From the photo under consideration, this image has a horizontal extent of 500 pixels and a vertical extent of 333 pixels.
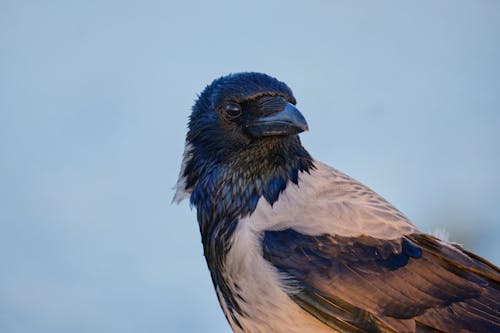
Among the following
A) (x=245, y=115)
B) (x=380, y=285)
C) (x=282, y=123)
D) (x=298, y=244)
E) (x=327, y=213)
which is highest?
(x=245, y=115)

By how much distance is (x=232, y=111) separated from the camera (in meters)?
3.28

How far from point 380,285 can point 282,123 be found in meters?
0.76

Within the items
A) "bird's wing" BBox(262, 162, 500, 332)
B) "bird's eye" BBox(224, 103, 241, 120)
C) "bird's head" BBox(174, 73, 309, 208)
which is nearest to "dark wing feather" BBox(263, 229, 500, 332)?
"bird's wing" BBox(262, 162, 500, 332)

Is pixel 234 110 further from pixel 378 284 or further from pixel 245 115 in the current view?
pixel 378 284

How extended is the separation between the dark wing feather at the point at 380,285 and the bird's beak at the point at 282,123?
0.41 metres

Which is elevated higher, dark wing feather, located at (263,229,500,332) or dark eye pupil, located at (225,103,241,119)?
dark eye pupil, located at (225,103,241,119)

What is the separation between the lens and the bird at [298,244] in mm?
3064

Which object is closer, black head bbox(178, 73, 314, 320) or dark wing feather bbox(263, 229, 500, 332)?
dark wing feather bbox(263, 229, 500, 332)

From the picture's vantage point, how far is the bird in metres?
3.06

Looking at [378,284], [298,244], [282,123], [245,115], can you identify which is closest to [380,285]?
[378,284]

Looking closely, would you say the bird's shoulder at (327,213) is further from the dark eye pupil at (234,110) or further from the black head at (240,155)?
the dark eye pupil at (234,110)

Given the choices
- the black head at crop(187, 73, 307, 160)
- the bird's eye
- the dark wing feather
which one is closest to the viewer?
the dark wing feather

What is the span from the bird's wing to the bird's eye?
52cm

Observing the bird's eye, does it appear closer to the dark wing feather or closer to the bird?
the bird
